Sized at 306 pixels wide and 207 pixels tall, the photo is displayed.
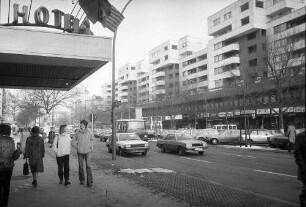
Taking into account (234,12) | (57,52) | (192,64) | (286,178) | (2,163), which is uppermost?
(234,12)

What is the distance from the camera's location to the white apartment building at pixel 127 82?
116 metres

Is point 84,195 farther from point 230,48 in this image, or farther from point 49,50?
point 230,48

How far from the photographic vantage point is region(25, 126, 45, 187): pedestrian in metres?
8.15

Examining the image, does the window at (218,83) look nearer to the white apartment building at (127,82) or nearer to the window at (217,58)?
the window at (217,58)

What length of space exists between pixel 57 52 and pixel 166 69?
8076 centimetres

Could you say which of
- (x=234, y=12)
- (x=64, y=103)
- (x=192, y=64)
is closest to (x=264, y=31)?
(x=234, y=12)

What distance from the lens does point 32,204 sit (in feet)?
20.6

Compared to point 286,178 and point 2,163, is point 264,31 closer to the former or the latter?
point 286,178

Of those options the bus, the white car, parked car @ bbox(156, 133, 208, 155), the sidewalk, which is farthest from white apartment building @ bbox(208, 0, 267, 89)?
the sidewalk

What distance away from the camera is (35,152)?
819cm

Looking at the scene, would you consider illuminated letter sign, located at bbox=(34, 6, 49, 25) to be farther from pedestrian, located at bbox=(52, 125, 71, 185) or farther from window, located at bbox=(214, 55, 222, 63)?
window, located at bbox=(214, 55, 222, 63)

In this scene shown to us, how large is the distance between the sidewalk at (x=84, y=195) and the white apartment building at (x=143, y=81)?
86412mm

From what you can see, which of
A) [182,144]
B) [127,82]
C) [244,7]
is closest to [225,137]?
[182,144]

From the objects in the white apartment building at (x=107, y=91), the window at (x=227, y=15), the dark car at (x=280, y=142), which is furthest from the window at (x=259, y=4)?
the white apartment building at (x=107, y=91)
